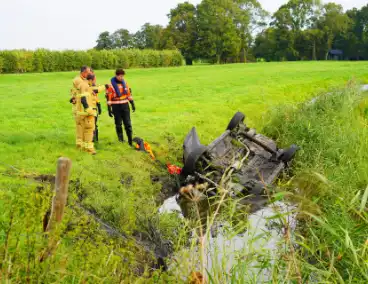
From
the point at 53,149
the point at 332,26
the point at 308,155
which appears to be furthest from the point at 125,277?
the point at 332,26

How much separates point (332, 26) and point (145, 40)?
37421 mm

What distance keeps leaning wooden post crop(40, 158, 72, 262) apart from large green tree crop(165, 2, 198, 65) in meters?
60.2

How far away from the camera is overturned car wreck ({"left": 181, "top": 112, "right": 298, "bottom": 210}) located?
8.76 meters

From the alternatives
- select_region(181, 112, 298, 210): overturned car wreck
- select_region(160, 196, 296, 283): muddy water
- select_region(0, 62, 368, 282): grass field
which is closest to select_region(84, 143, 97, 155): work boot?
select_region(0, 62, 368, 282): grass field

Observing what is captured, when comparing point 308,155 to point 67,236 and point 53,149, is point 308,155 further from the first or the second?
point 67,236

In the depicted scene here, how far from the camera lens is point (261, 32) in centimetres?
7544

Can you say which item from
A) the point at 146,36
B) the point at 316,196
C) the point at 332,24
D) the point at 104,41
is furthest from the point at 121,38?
the point at 316,196

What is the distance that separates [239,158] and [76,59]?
36.6 meters

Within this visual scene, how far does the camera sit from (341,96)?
49.6ft

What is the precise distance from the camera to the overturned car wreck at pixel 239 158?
8.76 meters

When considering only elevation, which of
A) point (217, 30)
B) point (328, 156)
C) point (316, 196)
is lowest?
point (316, 196)

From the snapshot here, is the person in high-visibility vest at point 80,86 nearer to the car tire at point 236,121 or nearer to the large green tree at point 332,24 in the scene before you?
the car tire at point 236,121

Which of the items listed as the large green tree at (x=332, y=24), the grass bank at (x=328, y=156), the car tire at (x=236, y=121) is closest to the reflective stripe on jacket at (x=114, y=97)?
the car tire at (x=236, y=121)

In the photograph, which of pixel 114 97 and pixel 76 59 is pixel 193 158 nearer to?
pixel 114 97
